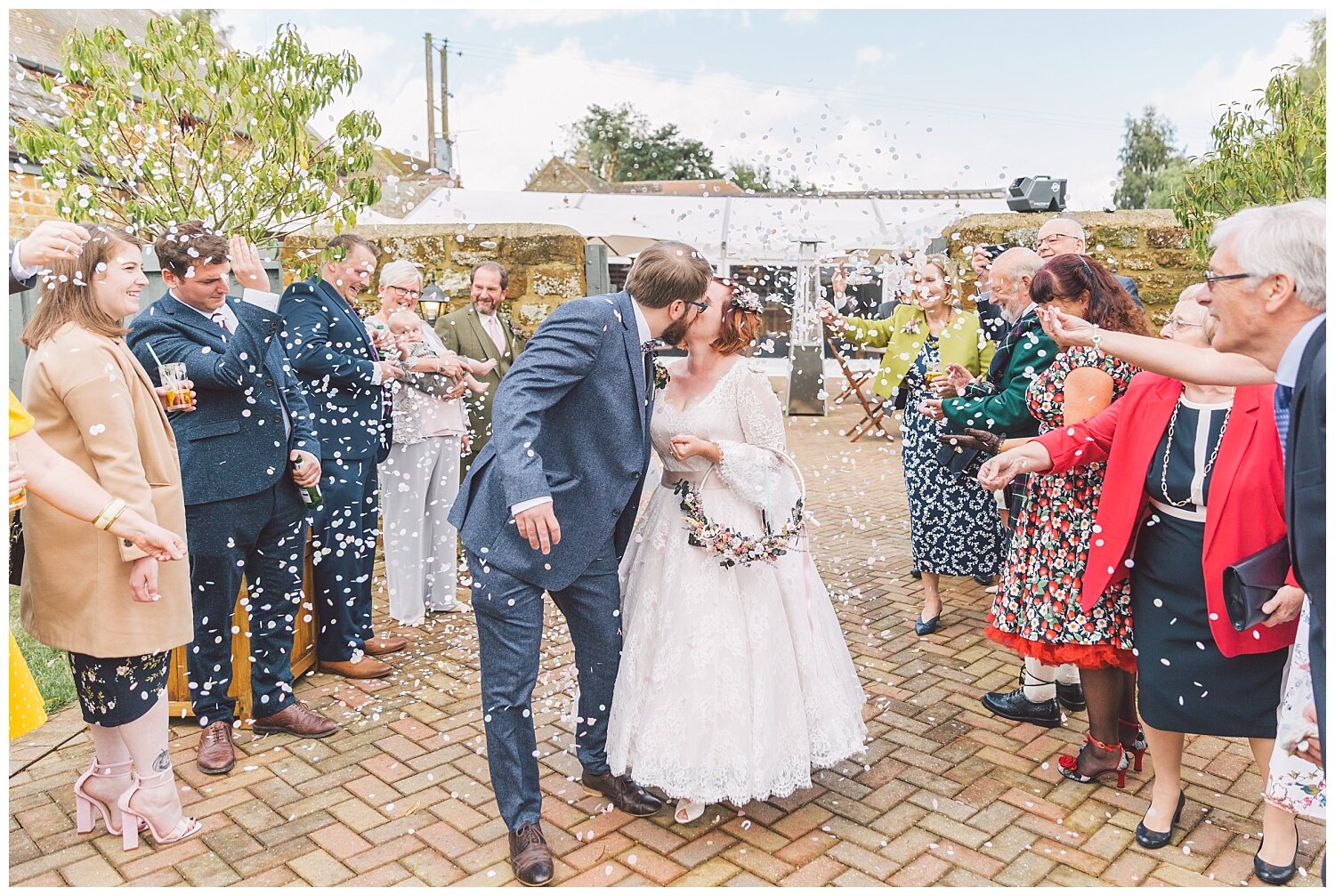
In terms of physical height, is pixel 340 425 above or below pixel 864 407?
above

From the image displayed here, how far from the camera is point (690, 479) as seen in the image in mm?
3424

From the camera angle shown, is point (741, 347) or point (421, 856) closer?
point (421, 856)

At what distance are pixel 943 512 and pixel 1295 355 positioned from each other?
3.10 meters

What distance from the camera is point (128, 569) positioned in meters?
2.97

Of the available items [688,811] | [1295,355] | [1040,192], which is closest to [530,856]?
[688,811]

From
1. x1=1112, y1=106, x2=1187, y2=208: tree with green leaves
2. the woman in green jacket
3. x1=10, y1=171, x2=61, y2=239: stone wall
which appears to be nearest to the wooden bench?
the woman in green jacket

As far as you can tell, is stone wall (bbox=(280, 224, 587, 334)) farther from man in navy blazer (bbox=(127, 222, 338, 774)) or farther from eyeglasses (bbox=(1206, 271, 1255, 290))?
eyeglasses (bbox=(1206, 271, 1255, 290))

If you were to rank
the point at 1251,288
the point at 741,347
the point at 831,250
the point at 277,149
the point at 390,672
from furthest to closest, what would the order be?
the point at 831,250
the point at 390,672
the point at 277,149
the point at 741,347
the point at 1251,288

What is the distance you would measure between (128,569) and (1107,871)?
10.9ft

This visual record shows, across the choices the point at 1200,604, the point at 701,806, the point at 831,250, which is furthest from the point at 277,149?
the point at 831,250

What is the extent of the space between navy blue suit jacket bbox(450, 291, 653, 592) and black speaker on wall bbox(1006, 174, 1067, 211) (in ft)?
15.8

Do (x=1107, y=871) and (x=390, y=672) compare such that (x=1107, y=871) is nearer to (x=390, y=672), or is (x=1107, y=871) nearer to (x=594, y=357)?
(x=594, y=357)

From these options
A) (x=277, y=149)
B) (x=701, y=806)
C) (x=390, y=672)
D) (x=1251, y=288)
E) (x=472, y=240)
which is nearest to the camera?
(x=1251, y=288)

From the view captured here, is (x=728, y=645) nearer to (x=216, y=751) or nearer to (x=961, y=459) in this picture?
(x=216, y=751)
